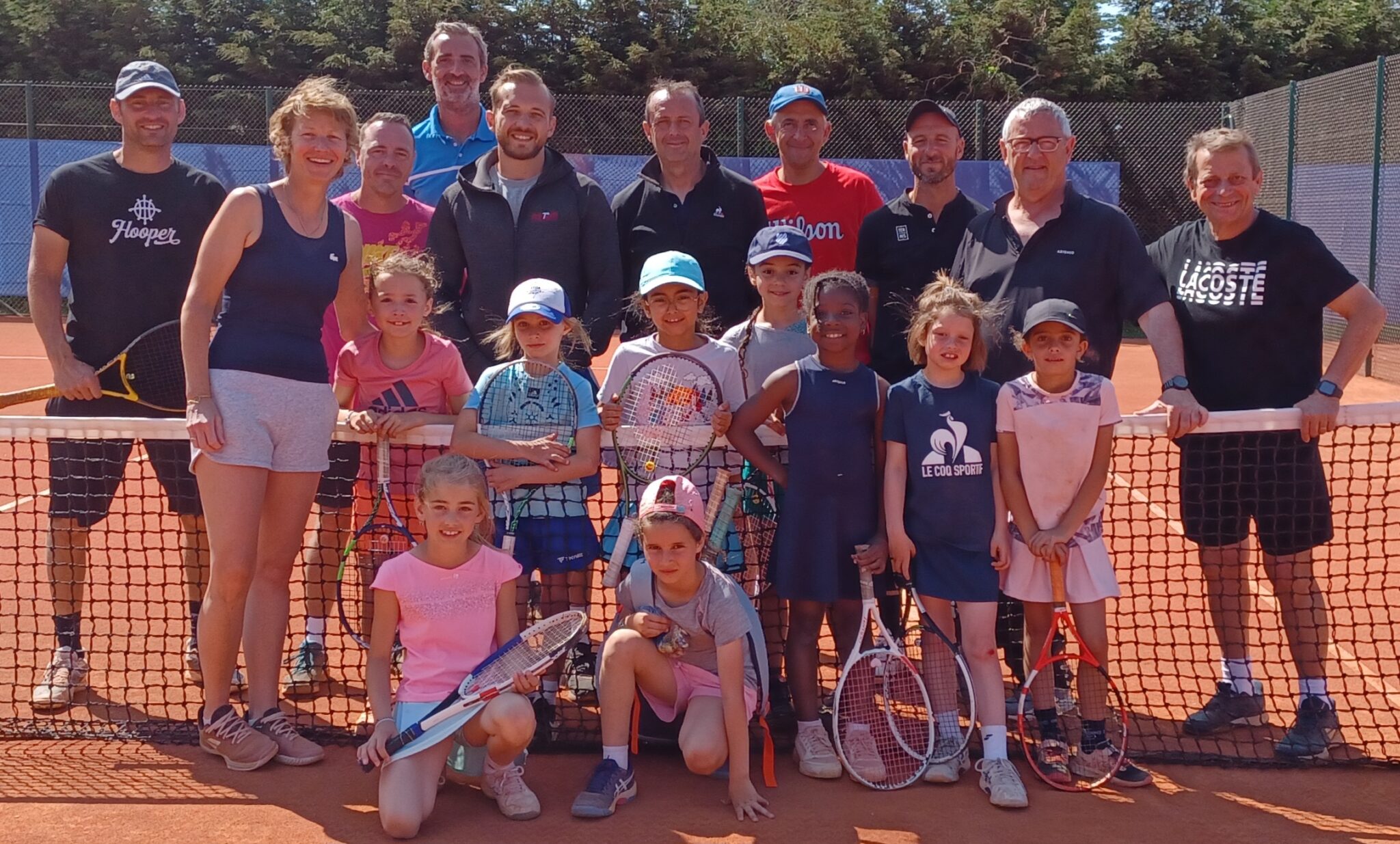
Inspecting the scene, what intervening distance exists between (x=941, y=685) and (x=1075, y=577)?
51cm

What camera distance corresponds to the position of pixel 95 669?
4.49m

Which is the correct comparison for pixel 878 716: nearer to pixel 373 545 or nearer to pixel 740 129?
pixel 373 545

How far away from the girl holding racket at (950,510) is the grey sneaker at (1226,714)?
0.82 metres

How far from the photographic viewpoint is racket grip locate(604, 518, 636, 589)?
146 inches

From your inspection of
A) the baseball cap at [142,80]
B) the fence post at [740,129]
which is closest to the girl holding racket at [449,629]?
the baseball cap at [142,80]

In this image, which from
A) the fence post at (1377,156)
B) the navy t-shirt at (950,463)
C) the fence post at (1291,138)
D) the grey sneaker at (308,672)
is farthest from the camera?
the fence post at (1291,138)

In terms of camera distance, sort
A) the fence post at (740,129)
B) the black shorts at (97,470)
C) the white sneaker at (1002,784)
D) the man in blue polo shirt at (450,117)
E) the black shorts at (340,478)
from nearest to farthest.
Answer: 1. the white sneaker at (1002,784)
2. the black shorts at (97,470)
3. the black shorts at (340,478)
4. the man in blue polo shirt at (450,117)
5. the fence post at (740,129)

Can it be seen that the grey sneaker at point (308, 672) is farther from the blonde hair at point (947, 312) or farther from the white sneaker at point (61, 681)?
the blonde hair at point (947, 312)

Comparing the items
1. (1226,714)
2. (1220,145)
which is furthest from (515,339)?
(1226,714)

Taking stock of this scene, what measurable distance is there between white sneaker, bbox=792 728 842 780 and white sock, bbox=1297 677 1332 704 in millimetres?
1540

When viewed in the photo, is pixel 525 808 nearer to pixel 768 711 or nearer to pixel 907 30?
pixel 768 711

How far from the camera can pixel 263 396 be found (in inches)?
139

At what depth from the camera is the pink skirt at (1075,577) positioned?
3621 mm

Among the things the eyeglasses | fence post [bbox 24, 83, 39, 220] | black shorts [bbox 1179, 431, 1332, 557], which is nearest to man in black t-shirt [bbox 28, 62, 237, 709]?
the eyeglasses
